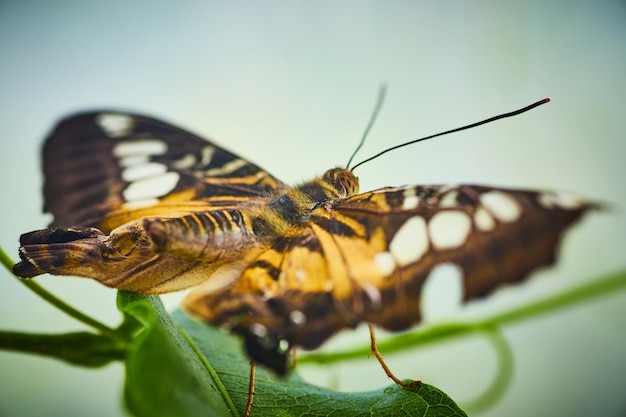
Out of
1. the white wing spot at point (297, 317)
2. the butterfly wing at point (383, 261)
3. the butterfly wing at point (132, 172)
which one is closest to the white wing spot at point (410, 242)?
the butterfly wing at point (383, 261)

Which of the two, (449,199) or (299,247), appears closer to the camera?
(449,199)

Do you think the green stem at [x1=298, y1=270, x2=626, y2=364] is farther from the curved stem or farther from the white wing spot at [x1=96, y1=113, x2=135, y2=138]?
the white wing spot at [x1=96, y1=113, x2=135, y2=138]

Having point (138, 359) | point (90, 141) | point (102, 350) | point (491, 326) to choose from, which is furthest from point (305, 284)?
point (491, 326)

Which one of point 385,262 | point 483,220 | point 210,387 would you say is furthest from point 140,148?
point 483,220

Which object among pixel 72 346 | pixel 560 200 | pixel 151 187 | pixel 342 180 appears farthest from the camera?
pixel 151 187

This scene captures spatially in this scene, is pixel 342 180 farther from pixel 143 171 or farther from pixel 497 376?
pixel 497 376

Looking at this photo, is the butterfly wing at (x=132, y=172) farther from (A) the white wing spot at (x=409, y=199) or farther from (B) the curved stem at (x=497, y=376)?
(B) the curved stem at (x=497, y=376)

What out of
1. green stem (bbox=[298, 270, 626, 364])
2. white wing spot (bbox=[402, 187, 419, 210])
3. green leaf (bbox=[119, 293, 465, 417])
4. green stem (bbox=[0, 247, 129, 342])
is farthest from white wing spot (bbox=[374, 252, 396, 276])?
green stem (bbox=[298, 270, 626, 364])
